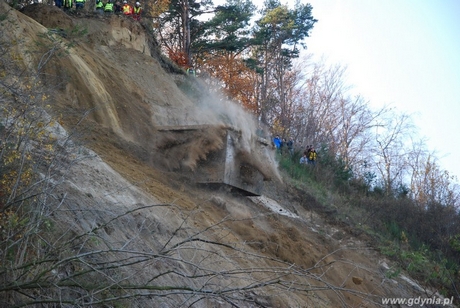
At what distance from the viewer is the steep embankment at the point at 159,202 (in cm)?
719

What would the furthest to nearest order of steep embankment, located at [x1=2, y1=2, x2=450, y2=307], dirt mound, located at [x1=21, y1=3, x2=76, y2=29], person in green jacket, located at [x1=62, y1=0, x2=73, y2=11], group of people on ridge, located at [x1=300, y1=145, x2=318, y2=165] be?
group of people on ridge, located at [x1=300, y1=145, x2=318, y2=165] < person in green jacket, located at [x1=62, y1=0, x2=73, y2=11] < dirt mound, located at [x1=21, y1=3, x2=76, y2=29] < steep embankment, located at [x1=2, y1=2, x2=450, y2=307]

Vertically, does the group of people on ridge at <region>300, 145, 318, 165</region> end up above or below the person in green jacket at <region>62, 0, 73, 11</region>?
below

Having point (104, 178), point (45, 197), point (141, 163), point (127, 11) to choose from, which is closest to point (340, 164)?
point (127, 11)

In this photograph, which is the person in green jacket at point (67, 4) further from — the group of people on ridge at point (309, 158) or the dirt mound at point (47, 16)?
the group of people on ridge at point (309, 158)

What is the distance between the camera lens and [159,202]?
11.1 metres

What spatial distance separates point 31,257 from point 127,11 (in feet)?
70.2

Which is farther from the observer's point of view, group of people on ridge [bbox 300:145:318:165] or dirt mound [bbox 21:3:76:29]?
group of people on ridge [bbox 300:145:318:165]

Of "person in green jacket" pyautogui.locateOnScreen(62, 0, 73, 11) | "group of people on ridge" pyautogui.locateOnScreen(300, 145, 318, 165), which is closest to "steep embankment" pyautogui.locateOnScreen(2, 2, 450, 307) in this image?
"person in green jacket" pyautogui.locateOnScreen(62, 0, 73, 11)

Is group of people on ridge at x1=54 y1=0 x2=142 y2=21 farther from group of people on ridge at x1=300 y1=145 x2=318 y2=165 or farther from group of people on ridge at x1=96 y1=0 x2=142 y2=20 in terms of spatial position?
group of people on ridge at x1=300 y1=145 x2=318 y2=165

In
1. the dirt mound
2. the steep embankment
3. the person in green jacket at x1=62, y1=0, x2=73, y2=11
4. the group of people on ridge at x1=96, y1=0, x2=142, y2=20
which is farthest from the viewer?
the group of people on ridge at x1=96, y1=0, x2=142, y2=20

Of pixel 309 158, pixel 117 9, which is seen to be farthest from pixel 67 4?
pixel 309 158

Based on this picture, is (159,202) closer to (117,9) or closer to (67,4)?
(67,4)

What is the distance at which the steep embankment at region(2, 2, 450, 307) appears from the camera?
7.19 meters

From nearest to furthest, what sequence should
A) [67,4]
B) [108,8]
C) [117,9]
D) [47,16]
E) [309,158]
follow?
1. [47,16]
2. [67,4]
3. [108,8]
4. [117,9]
5. [309,158]
